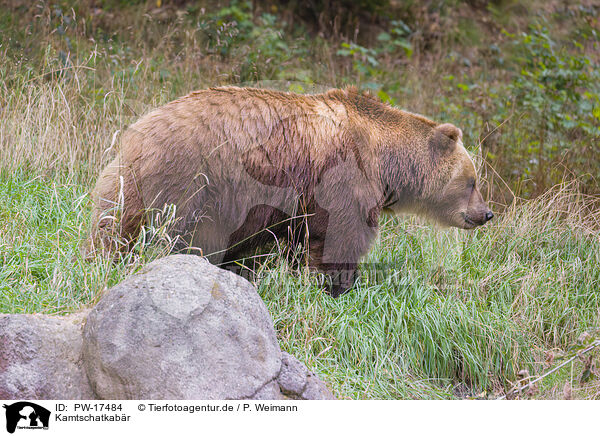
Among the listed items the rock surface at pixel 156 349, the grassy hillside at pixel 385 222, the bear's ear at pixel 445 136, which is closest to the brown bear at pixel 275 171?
the bear's ear at pixel 445 136

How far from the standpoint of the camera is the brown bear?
13.8ft

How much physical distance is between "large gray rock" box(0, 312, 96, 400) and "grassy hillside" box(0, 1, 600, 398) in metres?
0.48

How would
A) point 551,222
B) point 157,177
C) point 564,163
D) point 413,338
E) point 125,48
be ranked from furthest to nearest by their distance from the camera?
1. point 125,48
2. point 564,163
3. point 551,222
4. point 413,338
5. point 157,177

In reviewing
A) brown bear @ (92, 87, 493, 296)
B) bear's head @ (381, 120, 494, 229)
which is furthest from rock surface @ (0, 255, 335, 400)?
bear's head @ (381, 120, 494, 229)

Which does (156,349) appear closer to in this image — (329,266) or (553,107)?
(329,266)

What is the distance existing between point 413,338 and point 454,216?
132cm

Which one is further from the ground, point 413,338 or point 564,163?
point 564,163

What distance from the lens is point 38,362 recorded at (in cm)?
301

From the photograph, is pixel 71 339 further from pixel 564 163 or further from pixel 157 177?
pixel 564 163

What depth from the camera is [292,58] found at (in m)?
9.00

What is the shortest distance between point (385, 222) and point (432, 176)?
832mm

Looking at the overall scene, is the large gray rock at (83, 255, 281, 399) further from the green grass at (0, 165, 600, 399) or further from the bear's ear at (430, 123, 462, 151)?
the bear's ear at (430, 123, 462, 151)

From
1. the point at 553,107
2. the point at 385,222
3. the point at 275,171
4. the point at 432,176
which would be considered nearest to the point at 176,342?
the point at 275,171

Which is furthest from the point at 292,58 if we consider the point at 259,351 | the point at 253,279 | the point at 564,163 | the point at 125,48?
the point at 259,351
